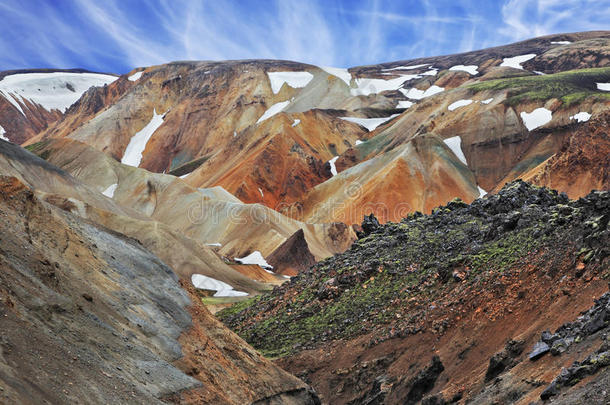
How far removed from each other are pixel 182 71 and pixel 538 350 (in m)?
180

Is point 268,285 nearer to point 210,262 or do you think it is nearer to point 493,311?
point 210,262

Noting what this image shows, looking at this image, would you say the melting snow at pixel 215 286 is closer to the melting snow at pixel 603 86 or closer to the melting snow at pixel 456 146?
the melting snow at pixel 456 146

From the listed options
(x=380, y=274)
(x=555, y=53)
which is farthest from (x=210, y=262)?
(x=555, y=53)

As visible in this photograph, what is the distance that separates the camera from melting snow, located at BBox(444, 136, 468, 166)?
108m

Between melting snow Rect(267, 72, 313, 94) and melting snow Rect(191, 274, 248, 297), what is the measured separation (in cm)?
11643

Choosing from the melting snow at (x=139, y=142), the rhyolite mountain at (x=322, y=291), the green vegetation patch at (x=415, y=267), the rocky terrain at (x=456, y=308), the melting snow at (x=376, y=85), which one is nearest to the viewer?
the rhyolite mountain at (x=322, y=291)

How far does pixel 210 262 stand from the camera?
2547 inches

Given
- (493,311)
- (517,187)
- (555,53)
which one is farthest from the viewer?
(555,53)

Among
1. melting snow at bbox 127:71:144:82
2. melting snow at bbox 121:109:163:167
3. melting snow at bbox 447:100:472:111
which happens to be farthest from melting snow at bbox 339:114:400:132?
melting snow at bbox 127:71:144:82

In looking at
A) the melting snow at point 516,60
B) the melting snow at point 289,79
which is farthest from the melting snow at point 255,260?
the melting snow at point 516,60

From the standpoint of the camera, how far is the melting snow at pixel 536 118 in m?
104

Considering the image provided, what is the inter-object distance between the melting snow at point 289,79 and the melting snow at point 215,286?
116428 millimetres

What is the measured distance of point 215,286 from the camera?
5972 centimetres

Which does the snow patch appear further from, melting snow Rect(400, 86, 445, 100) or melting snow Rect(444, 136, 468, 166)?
melting snow Rect(444, 136, 468, 166)
